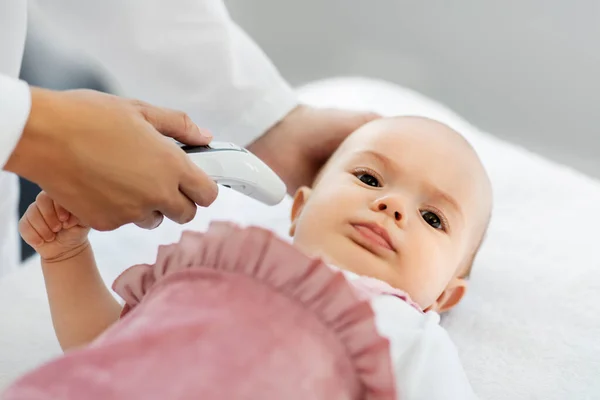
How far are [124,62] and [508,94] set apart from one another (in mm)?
869

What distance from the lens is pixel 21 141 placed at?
57 cm

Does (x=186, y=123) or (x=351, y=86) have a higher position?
(x=186, y=123)

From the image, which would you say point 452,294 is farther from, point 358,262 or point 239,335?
point 239,335

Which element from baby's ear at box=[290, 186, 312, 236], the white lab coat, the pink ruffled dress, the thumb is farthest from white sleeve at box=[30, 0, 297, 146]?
the pink ruffled dress

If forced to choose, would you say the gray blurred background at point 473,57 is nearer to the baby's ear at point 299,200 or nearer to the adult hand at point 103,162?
the baby's ear at point 299,200

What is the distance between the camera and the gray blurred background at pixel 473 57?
145 cm

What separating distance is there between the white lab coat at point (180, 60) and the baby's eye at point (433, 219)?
285mm

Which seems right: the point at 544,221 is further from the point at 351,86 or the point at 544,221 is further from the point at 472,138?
the point at 351,86

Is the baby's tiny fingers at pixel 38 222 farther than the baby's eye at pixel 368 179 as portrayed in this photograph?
No

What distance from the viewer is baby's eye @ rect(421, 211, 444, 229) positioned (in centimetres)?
87

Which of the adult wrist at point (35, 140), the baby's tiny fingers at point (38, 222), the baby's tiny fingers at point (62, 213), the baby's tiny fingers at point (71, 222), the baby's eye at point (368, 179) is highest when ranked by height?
the adult wrist at point (35, 140)

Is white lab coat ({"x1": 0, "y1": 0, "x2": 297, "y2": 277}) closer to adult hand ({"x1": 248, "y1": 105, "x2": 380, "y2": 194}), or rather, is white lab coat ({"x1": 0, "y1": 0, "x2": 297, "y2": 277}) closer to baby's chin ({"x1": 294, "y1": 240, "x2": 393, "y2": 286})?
adult hand ({"x1": 248, "y1": 105, "x2": 380, "y2": 194})

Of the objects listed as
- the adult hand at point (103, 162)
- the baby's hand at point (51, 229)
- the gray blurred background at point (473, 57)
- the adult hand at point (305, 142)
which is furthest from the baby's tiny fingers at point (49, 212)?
the gray blurred background at point (473, 57)

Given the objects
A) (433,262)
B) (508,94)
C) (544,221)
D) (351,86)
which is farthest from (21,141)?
(508,94)
